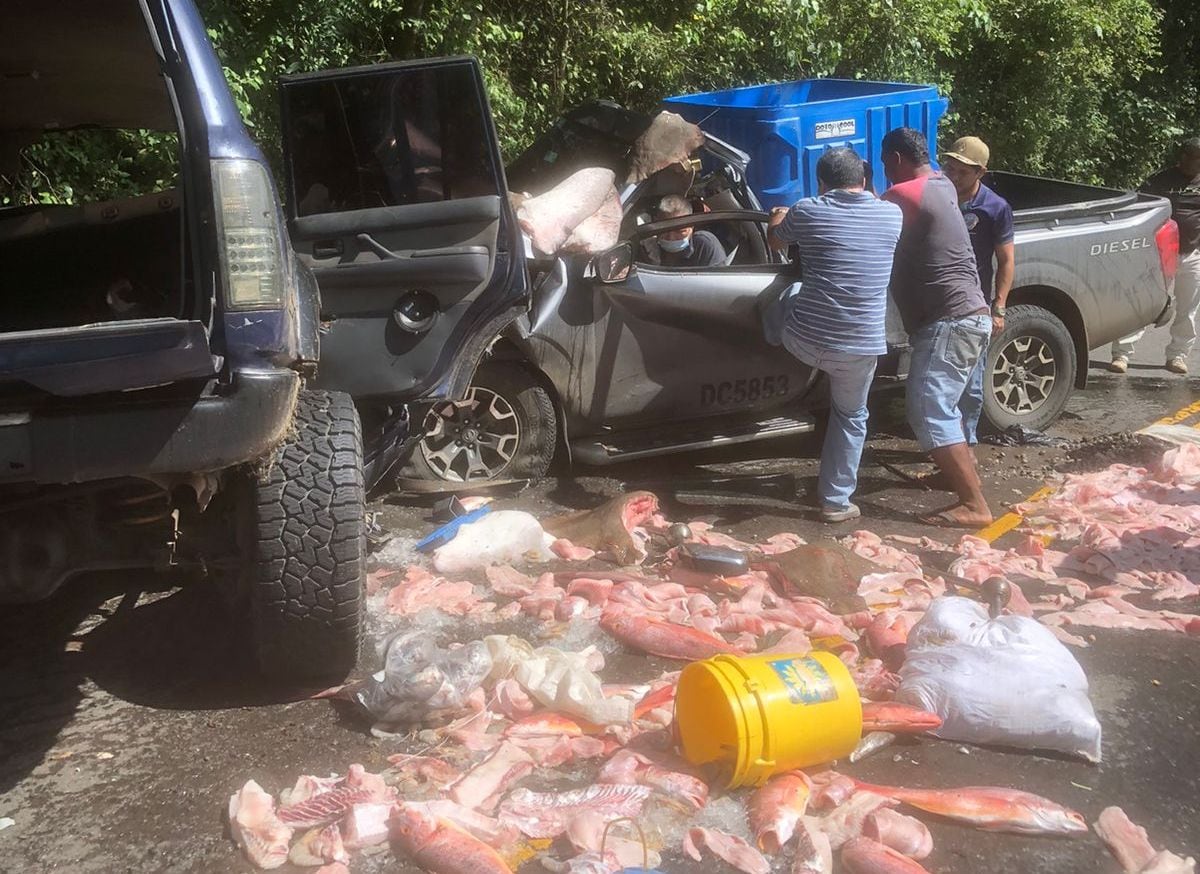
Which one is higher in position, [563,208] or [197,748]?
[563,208]

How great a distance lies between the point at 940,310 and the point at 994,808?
123 inches

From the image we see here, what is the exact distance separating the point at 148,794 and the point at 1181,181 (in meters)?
8.72

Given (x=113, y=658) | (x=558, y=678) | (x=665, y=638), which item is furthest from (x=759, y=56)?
(x=113, y=658)

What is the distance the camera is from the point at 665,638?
4.10m

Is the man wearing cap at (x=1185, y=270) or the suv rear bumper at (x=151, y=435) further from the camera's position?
the man wearing cap at (x=1185, y=270)

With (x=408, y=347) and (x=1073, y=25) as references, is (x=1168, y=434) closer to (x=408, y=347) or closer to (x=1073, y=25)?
(x=408, y=347)

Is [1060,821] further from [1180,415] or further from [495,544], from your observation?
[1180,415]

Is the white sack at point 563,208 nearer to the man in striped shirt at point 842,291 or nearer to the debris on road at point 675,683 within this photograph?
the man in striped shirt at point 842,291

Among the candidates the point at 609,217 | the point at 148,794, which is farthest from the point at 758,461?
the point at 148,794

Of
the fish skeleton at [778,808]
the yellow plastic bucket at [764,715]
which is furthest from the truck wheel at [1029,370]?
the fish skeleton at [778,808]

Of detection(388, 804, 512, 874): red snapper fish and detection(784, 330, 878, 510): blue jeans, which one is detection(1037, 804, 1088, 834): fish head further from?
detection(784, 330, 878, 510): blue jeans

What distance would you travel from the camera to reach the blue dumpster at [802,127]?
7691mm

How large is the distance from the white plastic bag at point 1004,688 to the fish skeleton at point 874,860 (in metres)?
0.68

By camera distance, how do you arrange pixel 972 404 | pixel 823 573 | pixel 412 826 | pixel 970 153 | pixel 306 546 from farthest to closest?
pixel 972 404 < pixel 970 153 < pixel 823 573 < pixel 306 546 < pixel 412 826
